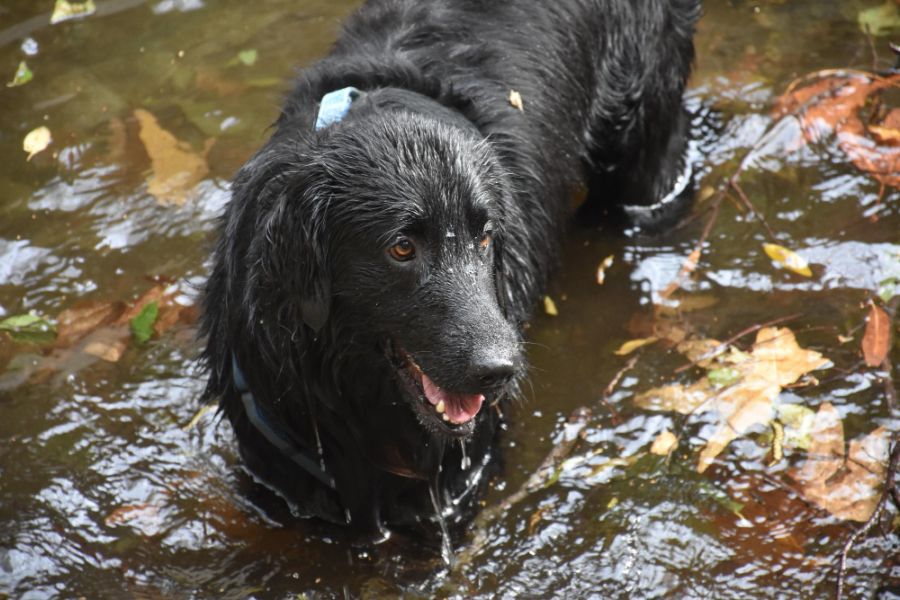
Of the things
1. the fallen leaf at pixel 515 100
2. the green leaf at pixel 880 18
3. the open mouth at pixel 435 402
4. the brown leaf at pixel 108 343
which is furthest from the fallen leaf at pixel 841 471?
the green leaf at pixel 880 18

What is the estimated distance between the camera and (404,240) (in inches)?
120

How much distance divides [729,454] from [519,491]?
840 millimetres

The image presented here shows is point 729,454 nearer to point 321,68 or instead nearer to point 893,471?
point 893,471

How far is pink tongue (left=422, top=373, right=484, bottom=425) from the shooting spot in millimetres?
3221

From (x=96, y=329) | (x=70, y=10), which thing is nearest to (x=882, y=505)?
(x=96, y=329)

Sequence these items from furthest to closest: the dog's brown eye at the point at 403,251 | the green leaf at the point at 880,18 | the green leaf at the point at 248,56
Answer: the green leaf at the point at 880,18 < the green leaf at the point at 248,56 < the dog's brown eye at the point at 403,251

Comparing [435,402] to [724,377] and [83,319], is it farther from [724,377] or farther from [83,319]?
[83,319]

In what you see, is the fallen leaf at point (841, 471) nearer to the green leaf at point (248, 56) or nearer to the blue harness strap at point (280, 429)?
the blue harness strap at point (280, 429)

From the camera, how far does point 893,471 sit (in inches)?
138

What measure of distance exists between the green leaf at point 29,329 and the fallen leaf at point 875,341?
3440mm

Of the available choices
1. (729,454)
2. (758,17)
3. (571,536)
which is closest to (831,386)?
(729,454)

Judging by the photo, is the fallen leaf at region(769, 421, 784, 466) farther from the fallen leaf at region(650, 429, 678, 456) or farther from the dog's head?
the dog's head

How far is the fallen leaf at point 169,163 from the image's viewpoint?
17.4 ft

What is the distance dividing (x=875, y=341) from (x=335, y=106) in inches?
97.2
